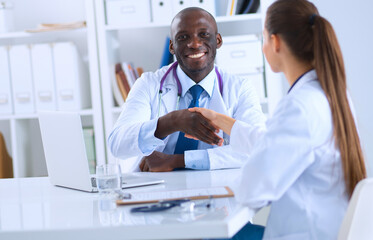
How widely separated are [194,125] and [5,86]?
1.84 meters

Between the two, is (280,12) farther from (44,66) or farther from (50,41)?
(50,41)

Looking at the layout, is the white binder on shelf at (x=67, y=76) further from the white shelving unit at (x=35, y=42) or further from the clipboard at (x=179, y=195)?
the clipboard at (x=179, y=195)

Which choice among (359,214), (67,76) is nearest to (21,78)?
(67,76)

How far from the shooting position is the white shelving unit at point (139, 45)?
3.12 meters

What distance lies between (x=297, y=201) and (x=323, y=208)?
6 cm

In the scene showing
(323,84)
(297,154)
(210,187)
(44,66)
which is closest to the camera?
(297,154)

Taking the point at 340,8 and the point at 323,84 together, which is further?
the point at 340,8

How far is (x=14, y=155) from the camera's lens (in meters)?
3.36

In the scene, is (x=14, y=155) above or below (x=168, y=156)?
below

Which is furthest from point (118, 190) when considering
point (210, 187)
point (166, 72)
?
point (166, 72)

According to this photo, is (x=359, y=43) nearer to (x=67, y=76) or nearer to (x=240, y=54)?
(x=240, y=54)

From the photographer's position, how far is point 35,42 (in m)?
3.59

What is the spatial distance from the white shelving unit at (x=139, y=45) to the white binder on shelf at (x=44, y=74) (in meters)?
A: 0.30

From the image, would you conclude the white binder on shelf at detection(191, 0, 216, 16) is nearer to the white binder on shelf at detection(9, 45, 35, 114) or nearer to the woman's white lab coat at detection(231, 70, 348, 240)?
the white binder on shelf at detection(9, 45, 35, 114)
